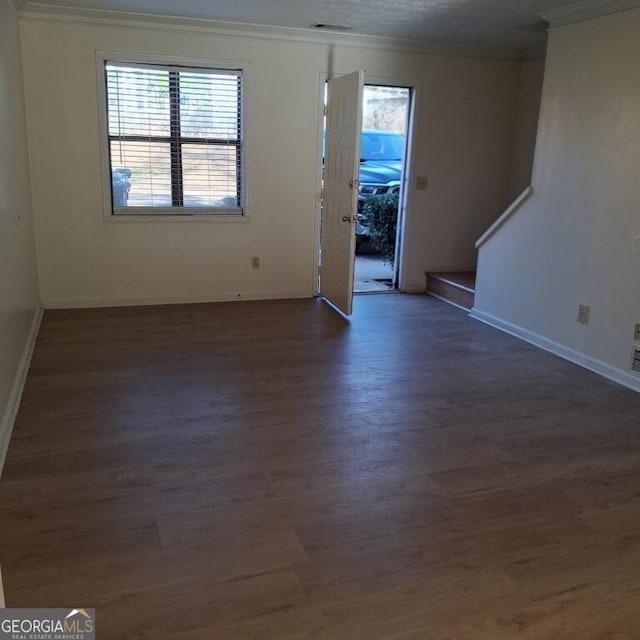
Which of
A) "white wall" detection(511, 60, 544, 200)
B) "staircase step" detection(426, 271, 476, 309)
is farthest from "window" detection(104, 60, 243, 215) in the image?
"white wall" detection(511, 60, 544, 200)

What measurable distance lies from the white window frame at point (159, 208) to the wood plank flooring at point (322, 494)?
1.45m

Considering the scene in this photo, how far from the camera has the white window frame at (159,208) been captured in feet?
16.4

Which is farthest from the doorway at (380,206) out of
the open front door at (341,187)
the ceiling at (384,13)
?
the ceiling at (384,13)

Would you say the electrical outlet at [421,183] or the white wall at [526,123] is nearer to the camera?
the white wall at [526,123]

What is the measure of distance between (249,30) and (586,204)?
3.07 metres

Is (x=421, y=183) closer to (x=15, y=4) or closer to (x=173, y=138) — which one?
(x=173, y=138)

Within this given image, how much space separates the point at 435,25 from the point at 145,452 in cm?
405

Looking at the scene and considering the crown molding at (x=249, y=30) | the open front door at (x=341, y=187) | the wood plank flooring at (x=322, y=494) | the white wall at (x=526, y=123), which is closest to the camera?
the wood plank flooring at (x=322, y=494)

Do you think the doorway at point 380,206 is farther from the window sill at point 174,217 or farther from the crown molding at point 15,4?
the crown molding at point 15,4

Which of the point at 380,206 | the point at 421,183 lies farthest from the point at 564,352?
the point at 380,206

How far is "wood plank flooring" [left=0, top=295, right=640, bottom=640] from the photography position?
6.35 ft

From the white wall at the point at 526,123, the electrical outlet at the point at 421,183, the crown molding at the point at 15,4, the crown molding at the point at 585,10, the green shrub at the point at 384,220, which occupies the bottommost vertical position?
the green shrub at the point at 384,220

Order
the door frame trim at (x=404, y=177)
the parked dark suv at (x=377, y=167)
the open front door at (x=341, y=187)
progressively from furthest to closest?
the parked dark suv at (x=377, y=167), the door frame trim at (x=404, y=177), the open front door at (x=341, y=187)

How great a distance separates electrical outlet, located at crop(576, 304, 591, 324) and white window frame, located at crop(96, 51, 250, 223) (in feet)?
9.72
